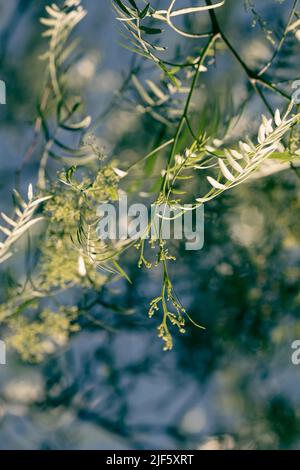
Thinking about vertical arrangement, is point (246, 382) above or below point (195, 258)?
below

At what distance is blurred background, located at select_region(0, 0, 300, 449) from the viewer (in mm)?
728

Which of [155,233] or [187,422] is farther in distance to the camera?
[187,422]

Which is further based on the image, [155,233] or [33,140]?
[33,140]

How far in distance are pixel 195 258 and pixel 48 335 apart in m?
0.25

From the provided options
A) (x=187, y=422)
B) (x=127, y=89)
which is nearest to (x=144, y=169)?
(x=127, y=89)

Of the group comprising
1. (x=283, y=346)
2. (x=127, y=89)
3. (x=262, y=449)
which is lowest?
(x=262, y=449)

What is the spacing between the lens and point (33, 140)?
0.75 meters

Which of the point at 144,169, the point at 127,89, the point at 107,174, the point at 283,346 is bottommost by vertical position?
the point at 283,346

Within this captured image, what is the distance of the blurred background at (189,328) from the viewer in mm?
728

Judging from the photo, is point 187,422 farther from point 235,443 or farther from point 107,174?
point 107,174

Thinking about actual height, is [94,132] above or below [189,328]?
above

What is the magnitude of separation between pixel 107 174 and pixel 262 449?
49 centimetres

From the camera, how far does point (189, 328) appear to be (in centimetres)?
76

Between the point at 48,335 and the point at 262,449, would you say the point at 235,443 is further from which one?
the point at 48,335
